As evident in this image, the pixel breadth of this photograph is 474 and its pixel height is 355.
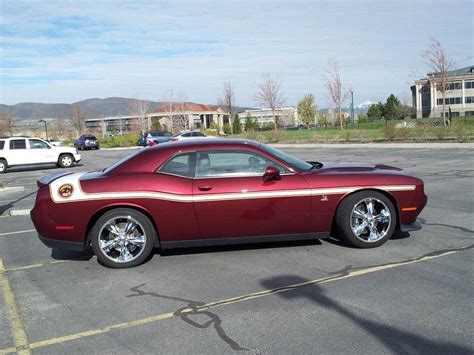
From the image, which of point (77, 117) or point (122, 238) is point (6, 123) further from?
point (122, 238)

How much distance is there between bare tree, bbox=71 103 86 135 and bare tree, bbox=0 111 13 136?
1392cm

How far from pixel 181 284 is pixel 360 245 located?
7.47 feet

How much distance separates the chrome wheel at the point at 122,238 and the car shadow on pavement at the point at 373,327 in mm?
1654

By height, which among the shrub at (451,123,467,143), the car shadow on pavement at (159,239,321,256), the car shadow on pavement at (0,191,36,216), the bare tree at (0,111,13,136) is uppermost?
the bare tree at (0,111,13,136)

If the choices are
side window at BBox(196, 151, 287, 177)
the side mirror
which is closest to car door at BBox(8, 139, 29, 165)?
side window at BBox(196, 151, 287, 177)

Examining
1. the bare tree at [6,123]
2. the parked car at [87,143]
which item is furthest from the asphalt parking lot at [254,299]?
the bare tree at [6,123]

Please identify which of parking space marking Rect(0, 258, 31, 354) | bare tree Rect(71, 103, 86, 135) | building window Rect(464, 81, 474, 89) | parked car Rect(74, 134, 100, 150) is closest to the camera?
parking space marking Rect(0, 258, 31, 354)

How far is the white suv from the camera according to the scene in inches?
917

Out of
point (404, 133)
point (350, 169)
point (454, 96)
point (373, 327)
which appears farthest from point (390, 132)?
point (454, 96)

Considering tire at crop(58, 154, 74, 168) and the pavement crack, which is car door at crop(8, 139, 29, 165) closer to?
tire at crop(58, 154, 74, 168)

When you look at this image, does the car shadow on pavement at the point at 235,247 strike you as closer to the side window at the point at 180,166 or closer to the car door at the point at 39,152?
the side window at the point at 180,166

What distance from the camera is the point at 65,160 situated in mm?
24438

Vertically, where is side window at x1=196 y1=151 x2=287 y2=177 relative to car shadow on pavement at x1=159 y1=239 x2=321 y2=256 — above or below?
above

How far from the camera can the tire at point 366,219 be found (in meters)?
5.87
